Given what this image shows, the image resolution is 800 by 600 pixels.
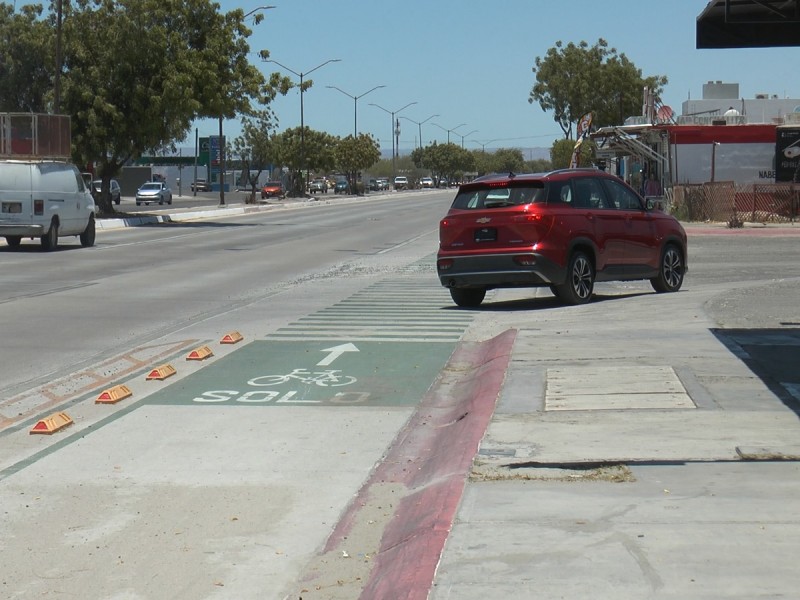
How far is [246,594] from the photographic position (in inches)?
225

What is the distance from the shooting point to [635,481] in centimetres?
674

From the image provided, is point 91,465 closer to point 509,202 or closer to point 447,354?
point 447,354

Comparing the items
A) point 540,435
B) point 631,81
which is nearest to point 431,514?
point 540,435

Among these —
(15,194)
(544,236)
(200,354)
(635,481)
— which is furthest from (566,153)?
(635,481)

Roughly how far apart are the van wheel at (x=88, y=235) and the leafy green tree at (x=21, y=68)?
24.0 meters

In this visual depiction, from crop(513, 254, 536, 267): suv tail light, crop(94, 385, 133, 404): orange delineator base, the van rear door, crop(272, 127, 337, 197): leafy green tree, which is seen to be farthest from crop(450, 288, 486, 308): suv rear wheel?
crop(272, 127, 337, 197): leafy green tree

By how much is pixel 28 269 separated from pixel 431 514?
64.3 feet

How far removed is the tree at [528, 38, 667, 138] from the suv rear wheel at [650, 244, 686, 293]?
68316 mm

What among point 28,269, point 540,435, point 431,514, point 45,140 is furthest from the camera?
point 45,140

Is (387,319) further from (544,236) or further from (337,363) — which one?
(337,363)

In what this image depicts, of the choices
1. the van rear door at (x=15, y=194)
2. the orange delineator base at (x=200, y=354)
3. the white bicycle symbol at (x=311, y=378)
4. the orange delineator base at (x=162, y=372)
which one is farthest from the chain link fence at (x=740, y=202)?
the orange delineator base at (x=162, y=372)

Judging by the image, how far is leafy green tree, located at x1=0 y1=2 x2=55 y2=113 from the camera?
55.0 metres

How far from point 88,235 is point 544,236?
63.2ft

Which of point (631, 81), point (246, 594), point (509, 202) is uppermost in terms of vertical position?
point (631, 81)
